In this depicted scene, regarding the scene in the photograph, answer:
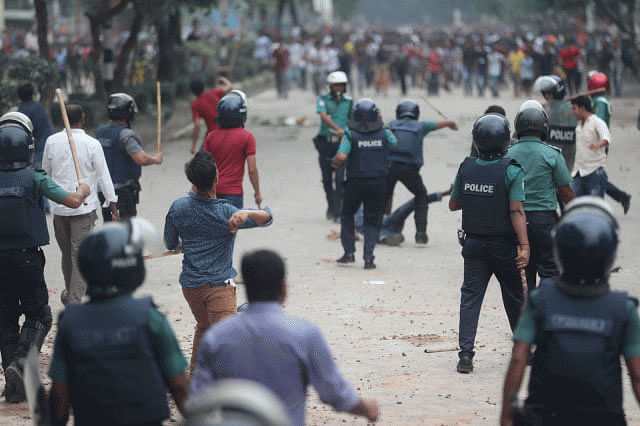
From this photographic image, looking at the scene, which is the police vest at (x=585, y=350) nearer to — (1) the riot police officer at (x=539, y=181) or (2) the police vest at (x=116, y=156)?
(1) the riot police officer at (x=539, y=181)

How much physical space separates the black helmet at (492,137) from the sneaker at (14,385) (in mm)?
3042

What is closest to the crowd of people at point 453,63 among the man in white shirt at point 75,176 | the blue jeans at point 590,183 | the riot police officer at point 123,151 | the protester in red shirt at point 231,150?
the blue jeans at point 590,183

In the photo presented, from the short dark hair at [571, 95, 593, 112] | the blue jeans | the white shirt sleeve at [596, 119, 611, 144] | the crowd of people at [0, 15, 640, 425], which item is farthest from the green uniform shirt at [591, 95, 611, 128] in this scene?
Result: the short dark hair at [571, 95, 593, 112]

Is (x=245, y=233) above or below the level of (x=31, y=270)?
below

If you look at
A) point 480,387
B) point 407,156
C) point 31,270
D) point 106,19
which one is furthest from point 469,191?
point 106,19

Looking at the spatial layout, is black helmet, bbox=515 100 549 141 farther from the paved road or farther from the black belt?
the paved road

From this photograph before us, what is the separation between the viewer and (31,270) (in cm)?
600

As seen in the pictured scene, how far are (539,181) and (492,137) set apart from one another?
681 mm

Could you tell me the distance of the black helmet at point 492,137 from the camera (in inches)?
256

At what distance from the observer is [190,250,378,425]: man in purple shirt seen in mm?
3521

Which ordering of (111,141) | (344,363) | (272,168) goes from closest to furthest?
1. (344,363)
2. (111,141)
3. (272,168)

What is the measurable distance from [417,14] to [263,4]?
411 ft

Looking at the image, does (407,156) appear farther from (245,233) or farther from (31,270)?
(31,270)

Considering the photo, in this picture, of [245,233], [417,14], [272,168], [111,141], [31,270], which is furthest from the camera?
[417,14]
